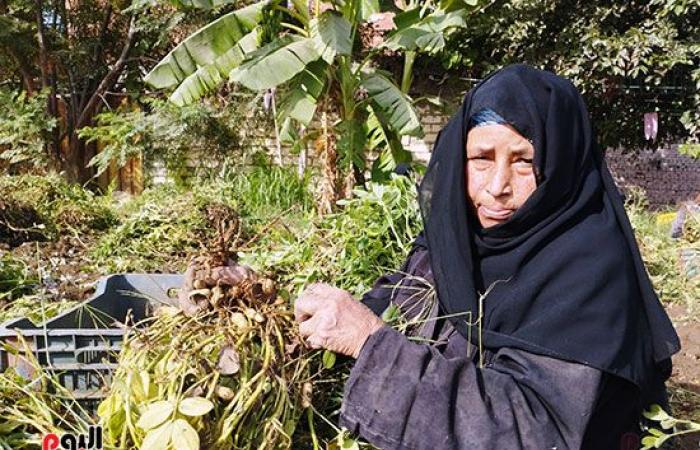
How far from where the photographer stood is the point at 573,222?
1.40 metres

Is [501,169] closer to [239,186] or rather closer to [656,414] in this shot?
[656,414]

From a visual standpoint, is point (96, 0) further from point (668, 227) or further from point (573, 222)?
point (573, 222)

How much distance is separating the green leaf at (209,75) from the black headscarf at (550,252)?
4.84 metres

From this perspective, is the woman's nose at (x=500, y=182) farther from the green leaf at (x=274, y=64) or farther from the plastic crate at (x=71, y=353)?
the green leaf at (x=274, y=64)

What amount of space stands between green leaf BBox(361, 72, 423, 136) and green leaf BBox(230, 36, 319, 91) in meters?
0.75

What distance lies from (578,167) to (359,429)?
768mm

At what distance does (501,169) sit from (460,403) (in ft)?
1.76

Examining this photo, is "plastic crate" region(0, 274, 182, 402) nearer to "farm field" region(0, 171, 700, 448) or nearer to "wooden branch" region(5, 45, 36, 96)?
"farm field" region(0, 171, 700, 448)

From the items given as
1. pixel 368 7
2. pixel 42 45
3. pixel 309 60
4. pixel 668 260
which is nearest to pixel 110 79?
pixel 42 45

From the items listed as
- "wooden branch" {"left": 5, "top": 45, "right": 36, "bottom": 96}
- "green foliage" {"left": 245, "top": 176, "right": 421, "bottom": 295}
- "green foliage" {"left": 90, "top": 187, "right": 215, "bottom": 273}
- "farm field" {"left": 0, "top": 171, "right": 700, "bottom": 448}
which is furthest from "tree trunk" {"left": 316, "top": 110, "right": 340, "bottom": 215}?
"wooden branch" {"left": 5, "top": 45, "right": 36, "bottom": 96}

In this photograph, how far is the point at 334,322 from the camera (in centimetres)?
125

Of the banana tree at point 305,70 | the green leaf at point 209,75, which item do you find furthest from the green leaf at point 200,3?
the green leaf at point 209,75

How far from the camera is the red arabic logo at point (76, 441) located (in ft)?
3.59

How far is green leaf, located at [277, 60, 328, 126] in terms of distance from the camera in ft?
18.4
